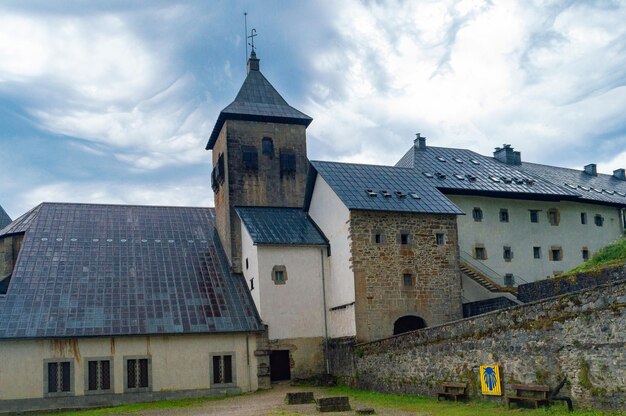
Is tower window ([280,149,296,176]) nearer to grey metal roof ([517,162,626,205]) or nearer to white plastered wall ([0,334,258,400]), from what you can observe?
white plastered wall ([0,334,258,400])

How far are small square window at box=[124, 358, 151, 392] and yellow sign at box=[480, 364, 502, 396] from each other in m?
16.0

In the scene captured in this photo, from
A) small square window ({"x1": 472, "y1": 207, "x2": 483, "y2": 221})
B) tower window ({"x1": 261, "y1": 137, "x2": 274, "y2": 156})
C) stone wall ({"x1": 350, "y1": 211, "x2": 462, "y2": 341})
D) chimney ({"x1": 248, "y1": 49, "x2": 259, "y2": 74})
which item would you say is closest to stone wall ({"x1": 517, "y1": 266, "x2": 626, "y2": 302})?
stone wall ({"x1": 350, "y1": 211, "x2": 462, "y2": 341})

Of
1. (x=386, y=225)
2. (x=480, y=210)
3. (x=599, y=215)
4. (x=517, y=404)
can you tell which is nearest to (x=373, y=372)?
(x=386, y=225)

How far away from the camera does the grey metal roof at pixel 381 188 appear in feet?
107

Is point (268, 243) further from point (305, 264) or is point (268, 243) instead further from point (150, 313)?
point (150, 313)

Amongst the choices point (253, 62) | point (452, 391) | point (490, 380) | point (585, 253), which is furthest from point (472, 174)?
point (490, 380)

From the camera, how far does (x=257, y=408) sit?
954 inches

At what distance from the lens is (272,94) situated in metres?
40.5

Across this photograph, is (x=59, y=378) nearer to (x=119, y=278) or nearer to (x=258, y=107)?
(x=119, y=278)

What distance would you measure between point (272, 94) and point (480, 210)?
44.6 feet

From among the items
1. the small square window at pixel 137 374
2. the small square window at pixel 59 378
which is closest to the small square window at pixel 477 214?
the small square window at pixel 137 374

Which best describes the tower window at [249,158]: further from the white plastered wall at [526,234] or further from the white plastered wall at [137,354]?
the white plastered wall at [526,234]

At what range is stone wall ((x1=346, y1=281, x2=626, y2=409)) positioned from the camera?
15.3m

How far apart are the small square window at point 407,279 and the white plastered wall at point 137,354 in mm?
7447
